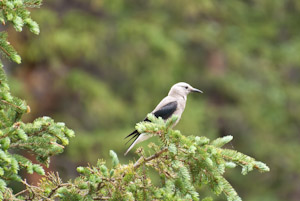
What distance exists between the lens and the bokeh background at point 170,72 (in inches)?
591

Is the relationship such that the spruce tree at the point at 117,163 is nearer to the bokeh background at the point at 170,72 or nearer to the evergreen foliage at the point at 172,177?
the evergreen foliage at the point at 172,177

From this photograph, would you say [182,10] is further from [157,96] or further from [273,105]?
[273,105]

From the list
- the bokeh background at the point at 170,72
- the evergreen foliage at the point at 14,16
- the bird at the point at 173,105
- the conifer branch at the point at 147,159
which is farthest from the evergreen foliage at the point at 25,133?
the bokeh background at the point at 170,72

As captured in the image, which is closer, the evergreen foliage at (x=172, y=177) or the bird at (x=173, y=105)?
the evergreen foliage at (x=172, y=177)

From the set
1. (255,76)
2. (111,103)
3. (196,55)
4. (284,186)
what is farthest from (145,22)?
(284,186)

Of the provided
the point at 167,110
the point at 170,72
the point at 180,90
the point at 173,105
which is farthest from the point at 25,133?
the point at 170,72

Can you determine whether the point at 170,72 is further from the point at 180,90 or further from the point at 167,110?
the point at 167,110

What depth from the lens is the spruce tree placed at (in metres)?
3.98

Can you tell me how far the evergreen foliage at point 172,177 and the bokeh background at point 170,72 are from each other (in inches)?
361

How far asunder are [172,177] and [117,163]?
38 centimetres

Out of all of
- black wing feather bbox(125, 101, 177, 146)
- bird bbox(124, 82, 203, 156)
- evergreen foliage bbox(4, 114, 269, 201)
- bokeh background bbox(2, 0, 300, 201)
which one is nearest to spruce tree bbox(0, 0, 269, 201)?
evergreen foliage bbox(4, 114, 269, 201)

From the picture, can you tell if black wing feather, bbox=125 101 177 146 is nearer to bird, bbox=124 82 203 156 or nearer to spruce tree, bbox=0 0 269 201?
bird, bbox=124 82 203 156

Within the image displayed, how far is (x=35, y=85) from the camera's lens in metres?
15.1

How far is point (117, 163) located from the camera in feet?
13.6
